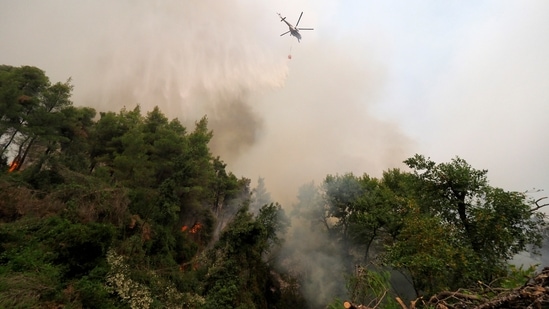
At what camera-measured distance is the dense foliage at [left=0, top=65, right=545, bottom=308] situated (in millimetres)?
13484

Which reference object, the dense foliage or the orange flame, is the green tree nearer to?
the dense foliage

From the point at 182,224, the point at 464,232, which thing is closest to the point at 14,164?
the point at 182,224

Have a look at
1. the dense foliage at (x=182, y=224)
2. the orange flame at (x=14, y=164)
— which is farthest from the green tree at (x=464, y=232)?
the orange flame at (x=14, y=164)

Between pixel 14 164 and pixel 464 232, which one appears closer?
pixel 464 232

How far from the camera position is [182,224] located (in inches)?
1202

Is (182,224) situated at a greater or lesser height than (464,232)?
lesser

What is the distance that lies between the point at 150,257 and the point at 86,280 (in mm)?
7003

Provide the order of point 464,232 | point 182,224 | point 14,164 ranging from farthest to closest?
point 182,224
point 14,164
point 464,232

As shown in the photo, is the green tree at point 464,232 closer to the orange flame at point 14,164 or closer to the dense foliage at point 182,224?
the dense foliage at point 182,224

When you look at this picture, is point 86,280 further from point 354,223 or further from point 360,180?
point 360,180

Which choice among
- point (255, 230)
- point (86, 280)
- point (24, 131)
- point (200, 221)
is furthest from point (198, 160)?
point (86, 280)

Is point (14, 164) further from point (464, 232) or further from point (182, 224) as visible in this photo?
point (464, 232)

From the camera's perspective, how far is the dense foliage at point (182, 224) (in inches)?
531

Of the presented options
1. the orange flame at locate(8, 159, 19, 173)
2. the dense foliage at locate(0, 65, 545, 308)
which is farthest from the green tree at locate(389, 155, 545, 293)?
the orange flame at locate(8, 159, 19, 173)
